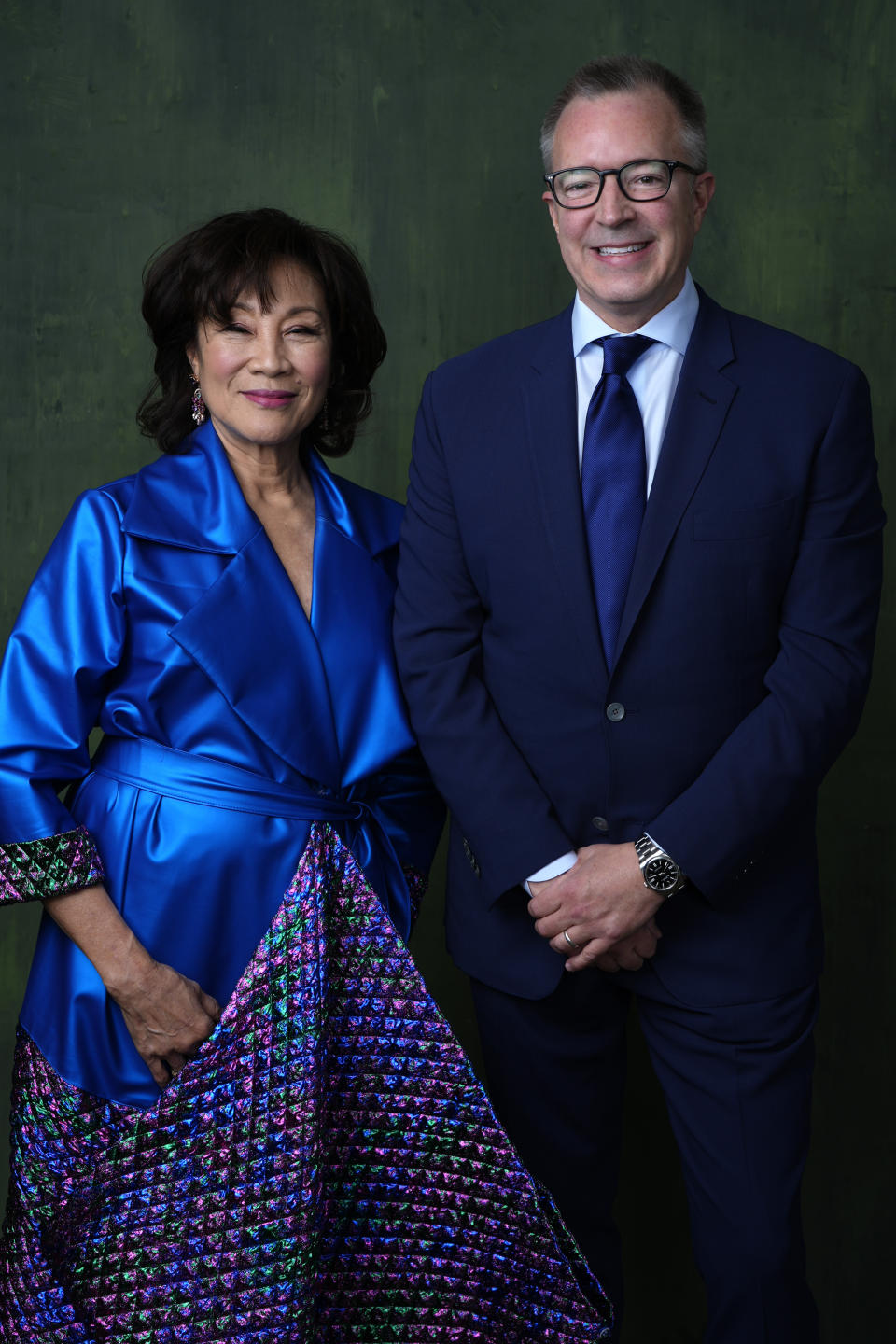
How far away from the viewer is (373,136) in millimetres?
2834

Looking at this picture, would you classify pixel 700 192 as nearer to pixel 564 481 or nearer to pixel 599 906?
pixel 564 481

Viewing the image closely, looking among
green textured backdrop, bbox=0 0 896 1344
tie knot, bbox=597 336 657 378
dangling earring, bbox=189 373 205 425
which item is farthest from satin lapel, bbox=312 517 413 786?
green textured backdrop, bbox=0 0 896 1344

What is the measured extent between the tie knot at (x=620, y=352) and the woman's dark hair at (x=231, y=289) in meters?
0.42

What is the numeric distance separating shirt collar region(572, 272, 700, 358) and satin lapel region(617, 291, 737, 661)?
6 centimetres

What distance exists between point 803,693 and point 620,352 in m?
0.51

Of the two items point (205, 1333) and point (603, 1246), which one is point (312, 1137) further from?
point (603, 1246)

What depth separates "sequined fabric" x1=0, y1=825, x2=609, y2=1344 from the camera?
1.77 m

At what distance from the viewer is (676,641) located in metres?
1.89

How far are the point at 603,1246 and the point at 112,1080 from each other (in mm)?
827

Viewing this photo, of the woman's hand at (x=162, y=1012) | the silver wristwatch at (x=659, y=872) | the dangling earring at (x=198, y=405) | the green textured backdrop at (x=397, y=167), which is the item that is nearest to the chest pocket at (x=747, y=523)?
the silver wristwatch at (x=659, y=872)

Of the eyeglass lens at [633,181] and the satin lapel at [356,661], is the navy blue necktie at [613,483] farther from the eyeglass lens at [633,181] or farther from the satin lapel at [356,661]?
the satin lapel at [356,661]

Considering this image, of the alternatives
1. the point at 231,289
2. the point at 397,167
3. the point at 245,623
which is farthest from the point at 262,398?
the point at 397,167

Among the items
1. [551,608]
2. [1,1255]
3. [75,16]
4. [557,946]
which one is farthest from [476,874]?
[75,16]

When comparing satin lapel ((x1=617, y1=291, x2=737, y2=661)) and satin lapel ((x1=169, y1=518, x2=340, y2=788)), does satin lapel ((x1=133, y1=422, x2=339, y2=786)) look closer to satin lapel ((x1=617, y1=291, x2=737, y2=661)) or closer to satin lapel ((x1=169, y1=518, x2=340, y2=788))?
satin lapel ((x1=169, y1=518, x2=340, y2=788))
